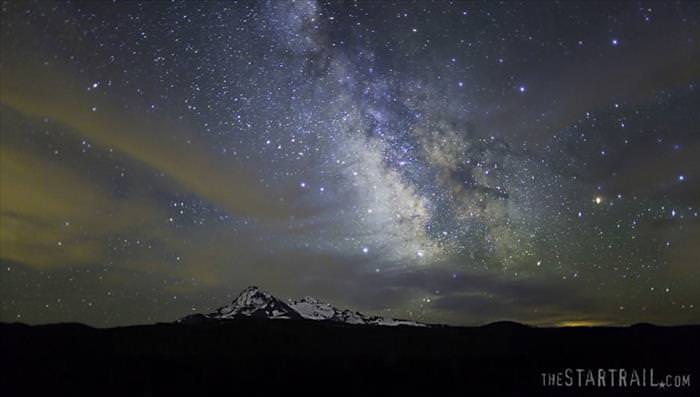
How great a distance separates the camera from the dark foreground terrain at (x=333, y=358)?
63.5 ft

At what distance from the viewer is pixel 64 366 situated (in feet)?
64.4

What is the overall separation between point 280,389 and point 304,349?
15.2ft

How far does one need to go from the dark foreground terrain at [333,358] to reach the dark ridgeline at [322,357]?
0.05m

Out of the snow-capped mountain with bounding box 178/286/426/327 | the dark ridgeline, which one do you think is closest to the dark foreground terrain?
the dark ridgeline

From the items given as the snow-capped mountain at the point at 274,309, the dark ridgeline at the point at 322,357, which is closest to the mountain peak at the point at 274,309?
the snow-capped mountain at the point at 274,309

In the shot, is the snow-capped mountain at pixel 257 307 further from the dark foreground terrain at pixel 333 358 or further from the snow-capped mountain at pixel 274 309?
the dark foreground terrain at pixel 333 358

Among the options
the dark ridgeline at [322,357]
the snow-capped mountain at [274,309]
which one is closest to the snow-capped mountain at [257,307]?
the snow-capped mountain at [274,309]

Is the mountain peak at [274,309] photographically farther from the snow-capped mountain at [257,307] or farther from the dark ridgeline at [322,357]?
the dark ridgeline at [322,357]

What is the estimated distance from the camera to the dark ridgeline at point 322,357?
63.4 ft

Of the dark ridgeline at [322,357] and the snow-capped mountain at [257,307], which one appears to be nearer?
the dark ridgeline at [322,357]

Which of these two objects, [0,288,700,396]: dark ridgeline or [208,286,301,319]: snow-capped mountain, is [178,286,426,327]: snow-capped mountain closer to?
[208,286,301,319]: snow-capped mountain

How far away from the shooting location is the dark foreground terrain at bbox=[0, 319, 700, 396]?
63.5ft

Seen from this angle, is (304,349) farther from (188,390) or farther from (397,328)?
(188,390)

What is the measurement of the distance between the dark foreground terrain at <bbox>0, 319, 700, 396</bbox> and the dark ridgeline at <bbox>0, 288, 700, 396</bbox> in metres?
0.05
